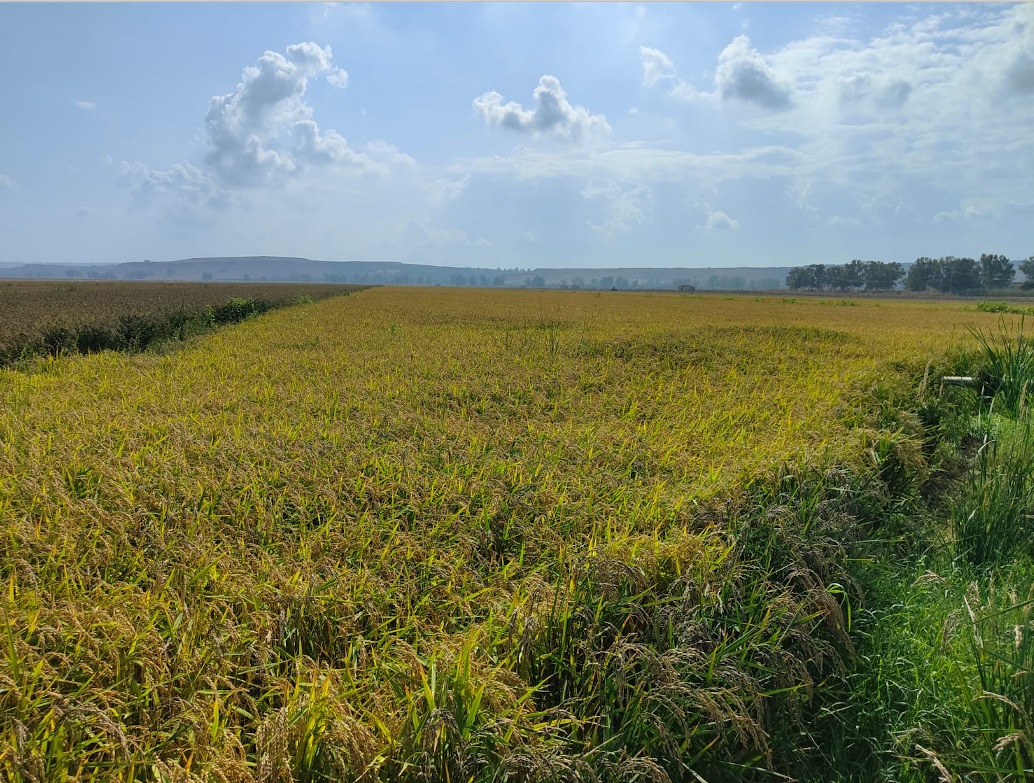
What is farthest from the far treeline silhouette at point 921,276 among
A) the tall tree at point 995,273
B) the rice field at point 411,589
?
the rice field at point 411,589

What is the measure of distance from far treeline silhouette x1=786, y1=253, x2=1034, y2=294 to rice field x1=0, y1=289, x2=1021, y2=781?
464 feet

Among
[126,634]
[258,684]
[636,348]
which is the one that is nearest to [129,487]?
[126,634]

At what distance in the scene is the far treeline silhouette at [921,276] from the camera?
123438 mm

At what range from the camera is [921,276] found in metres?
132

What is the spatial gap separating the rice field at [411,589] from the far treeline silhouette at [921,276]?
464 feet

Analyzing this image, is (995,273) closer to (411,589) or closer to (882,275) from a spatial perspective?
(882,275)

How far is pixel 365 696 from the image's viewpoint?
6.99ft

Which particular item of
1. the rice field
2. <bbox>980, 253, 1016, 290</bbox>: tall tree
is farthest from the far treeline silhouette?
the rice field

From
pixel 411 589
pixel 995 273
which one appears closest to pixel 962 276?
pixel 995 273

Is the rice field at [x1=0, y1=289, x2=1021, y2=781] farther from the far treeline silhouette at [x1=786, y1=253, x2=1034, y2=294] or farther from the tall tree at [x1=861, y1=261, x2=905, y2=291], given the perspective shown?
the tall tree at [x1=861, y1=261, x2=905, y2=291]

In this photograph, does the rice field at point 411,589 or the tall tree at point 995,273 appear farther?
the tall tree at point 995,273

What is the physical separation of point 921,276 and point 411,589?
163630mm

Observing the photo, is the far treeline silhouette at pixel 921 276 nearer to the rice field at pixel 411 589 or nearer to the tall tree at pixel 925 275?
the tall tree at pixel 925 275

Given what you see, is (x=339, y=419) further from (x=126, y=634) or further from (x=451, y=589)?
(x=126, y=634)
